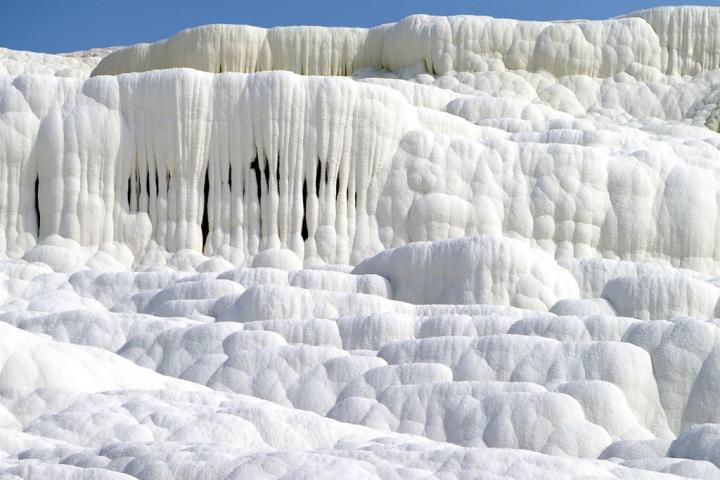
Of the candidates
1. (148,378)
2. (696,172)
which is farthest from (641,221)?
(148,378)

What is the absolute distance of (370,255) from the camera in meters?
18.8

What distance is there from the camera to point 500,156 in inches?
778

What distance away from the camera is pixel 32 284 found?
16.5 m

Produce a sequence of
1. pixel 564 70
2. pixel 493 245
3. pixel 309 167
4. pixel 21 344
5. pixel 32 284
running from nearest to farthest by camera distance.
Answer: pixel 21 344 → pixel 493 245 → pixel 32 284 → pixel 309 167 → pixel 564 70

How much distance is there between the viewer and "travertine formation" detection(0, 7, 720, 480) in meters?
9.69

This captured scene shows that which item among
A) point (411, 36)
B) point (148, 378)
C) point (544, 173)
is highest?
point (411, 36)

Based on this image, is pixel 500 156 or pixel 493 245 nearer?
pixel 493 245

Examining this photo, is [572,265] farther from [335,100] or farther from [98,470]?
[98,470]

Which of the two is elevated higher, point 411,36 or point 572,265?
point 411,36

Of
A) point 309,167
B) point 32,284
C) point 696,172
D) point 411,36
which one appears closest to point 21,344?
point 32,284

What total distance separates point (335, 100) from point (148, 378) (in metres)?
8.90

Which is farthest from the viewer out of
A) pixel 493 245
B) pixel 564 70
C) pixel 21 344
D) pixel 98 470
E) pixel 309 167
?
pixel 564 70

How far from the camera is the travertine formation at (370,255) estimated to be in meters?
9.69

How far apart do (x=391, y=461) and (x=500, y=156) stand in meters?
12.3
